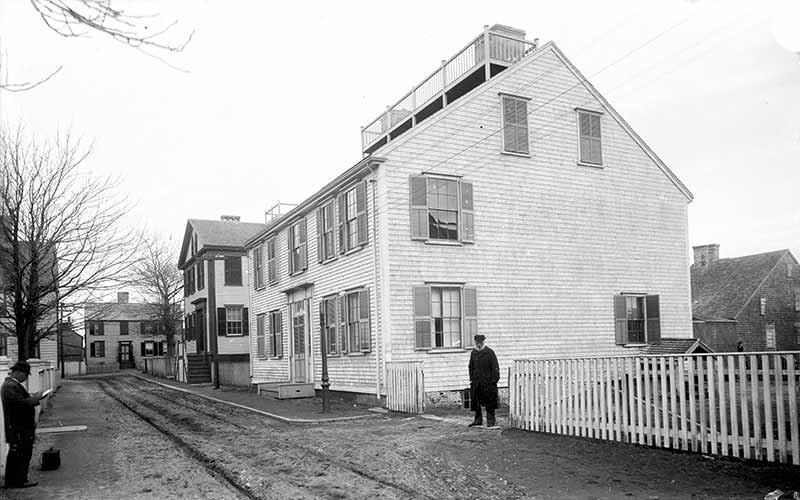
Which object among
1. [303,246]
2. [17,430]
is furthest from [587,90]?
[17,430]

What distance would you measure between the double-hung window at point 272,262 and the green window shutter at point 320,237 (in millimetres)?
5496

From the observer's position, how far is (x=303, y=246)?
24062 mm

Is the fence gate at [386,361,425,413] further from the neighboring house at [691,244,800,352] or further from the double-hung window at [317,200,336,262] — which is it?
the neighboring house at [691,244,800,352]

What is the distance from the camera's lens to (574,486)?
316 inches

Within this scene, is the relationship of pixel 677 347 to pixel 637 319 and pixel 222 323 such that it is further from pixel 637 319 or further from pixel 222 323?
pixel 222 323

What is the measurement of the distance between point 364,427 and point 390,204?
6225 millimetres

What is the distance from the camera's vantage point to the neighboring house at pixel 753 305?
120 feet

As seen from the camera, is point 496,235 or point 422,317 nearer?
point 422,317

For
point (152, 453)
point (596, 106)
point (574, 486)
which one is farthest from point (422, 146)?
point (574, 486)

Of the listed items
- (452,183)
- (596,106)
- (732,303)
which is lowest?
(732,303)

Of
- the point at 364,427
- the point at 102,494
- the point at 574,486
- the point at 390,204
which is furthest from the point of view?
the point at 390,204

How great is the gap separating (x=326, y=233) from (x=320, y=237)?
0.47m

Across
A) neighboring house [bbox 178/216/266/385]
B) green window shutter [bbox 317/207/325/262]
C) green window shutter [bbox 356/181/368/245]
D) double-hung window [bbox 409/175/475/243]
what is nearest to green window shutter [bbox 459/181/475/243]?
double-hung window [bbox 409/175/475/243]

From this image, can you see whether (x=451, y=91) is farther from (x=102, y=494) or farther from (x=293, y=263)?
(x=102, y=494)
